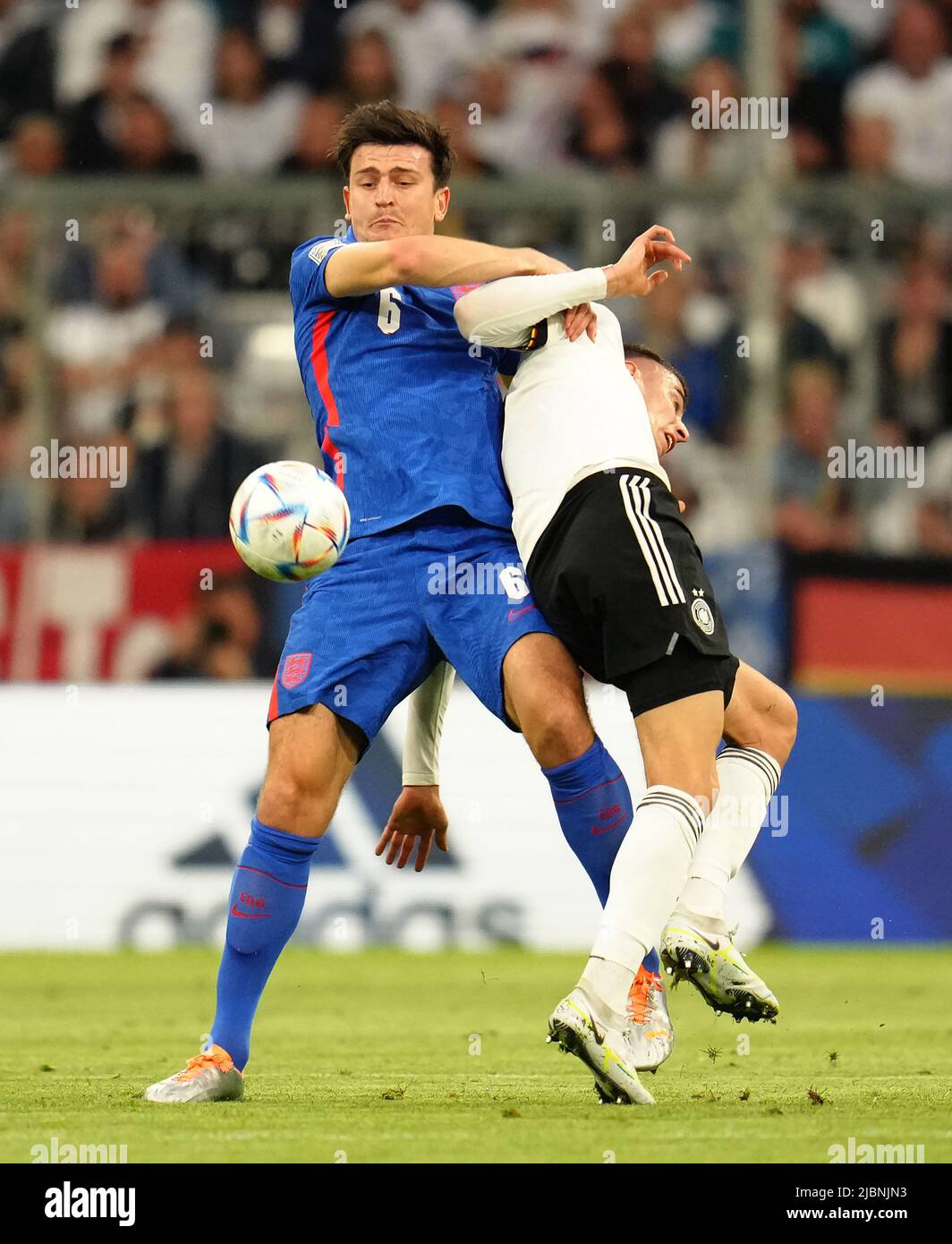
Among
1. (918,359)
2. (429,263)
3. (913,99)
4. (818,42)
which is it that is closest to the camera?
(429,263)

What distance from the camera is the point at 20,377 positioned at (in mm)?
11797

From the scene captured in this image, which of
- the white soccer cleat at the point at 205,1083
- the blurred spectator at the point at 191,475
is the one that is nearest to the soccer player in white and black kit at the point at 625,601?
the white soccer cleat at the point at 205,1083

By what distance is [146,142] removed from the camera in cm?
1275

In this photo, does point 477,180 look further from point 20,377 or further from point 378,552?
point 378,552

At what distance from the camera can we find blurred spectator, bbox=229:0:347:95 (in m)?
13.2

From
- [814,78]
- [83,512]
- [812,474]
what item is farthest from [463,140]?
[83,512]

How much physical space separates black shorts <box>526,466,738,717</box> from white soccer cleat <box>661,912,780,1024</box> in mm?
599

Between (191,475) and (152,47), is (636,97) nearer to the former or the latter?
(152,47)

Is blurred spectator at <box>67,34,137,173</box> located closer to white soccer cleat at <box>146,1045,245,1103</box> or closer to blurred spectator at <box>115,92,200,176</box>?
blurred spectator at <box>115,92,200,176</box>

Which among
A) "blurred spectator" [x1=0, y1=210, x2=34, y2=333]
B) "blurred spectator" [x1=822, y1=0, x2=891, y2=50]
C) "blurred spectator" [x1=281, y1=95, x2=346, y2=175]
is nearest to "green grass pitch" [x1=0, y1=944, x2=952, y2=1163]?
"blurred spectator" [x1=0, y1=210, x2=34, y2=333]

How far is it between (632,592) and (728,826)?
0.85 metres

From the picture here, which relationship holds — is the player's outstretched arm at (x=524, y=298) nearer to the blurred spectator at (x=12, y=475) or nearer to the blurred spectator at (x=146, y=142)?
the blurred spectator at (x=12, y=475)

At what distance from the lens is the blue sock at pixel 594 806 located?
17.2ft
